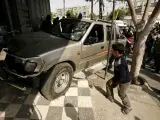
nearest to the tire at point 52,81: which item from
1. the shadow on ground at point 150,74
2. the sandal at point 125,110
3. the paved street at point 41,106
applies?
the paved street at point 41,106

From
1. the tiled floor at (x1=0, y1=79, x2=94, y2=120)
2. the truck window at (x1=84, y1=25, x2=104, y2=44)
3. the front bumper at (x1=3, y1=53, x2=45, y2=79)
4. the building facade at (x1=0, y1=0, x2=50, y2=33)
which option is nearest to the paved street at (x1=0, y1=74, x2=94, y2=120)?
the tiled floor at (x1=0, y1=79, x2=94, y2=120)

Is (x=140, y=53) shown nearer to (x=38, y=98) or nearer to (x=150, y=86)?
(x=150, y=86)

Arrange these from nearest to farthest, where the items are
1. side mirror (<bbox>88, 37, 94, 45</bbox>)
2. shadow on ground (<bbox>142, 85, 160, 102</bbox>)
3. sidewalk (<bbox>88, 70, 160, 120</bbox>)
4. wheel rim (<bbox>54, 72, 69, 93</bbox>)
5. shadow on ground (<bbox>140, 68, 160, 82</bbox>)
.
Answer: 1. sidewalk (<bbox>88, 70, 160, 120</bbox>)
2. wheel rim (<bbox>54, 72, 69, 93</bbox>)
3. side mirror (<bbox>88, 37, 94, 45</bbox>)
4. shadow on ground (<bbox>142, 85, 160, 102</bbox>)
5. shadow on ground (<bbox>140, 68, 160, 82</bbox>)

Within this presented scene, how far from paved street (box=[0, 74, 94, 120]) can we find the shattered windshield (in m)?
1.52

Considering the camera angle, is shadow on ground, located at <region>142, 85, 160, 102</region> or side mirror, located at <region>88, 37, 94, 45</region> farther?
shadow on ground, located at <region>142, 85, 160, 102</region>

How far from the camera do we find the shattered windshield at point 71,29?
12.7ft

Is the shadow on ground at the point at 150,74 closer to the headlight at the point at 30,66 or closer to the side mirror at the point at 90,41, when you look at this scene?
the side mirror at the point at 90,41

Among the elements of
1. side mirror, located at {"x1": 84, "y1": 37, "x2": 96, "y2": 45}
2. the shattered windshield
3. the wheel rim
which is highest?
the shattered windshield

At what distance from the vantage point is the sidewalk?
3209mm

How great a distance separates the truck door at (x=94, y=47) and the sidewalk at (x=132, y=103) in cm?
75

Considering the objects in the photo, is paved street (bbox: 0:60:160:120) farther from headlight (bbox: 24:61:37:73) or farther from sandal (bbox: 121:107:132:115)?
headlight (bbox: 24:61:37:73)

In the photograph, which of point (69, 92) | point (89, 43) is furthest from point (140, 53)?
point (69, 92)

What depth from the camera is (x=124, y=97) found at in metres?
3.32

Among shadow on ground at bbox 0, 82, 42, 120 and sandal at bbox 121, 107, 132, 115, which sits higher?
shadow on ground at bbox 0, 82, 42, 120
